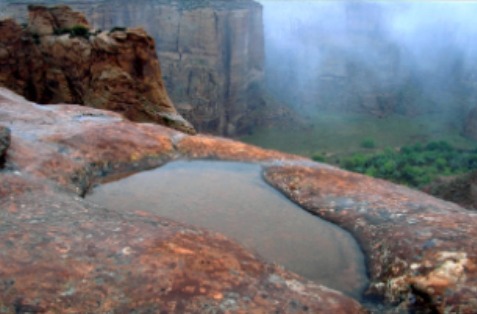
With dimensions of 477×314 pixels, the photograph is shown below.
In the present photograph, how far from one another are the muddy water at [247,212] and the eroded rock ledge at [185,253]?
16cm

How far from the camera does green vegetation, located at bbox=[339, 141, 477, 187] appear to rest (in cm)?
2225

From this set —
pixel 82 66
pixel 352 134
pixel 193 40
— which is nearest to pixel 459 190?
pixel 82 66

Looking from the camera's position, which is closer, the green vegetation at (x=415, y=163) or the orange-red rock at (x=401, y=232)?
the orange-red rock at (x=401, y=232)

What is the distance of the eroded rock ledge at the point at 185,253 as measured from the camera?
2.79m

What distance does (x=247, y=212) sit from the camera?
443 centimetres

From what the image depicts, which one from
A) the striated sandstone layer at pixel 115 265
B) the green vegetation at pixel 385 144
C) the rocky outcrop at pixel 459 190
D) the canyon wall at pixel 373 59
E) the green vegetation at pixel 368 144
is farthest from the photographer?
the canyon wall at pixel 373 59

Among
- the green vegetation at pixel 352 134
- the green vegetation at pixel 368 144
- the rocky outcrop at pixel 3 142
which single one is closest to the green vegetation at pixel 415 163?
the green vegetation at pixel 368 144

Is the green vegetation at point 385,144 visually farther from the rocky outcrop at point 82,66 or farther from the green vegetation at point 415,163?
the rocky outcrop at point 82,66

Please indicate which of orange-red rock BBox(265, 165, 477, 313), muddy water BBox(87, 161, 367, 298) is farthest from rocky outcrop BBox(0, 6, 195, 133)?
orange-red rock BBox(265, 165, 477, 313)

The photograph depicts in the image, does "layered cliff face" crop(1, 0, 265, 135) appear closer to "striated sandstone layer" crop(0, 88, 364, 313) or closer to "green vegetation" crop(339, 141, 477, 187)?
"green vegetation" crop(339, 141, 477, 187)

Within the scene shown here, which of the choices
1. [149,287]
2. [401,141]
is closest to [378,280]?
[149,287]

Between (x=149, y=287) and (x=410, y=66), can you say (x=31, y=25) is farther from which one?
(x=410, y=66)

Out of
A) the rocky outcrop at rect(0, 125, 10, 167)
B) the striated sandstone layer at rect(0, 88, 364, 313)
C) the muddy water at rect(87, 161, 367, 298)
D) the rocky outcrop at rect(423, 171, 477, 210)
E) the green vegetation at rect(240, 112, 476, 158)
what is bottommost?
the green vegetation at rect(240, 112, 476, 158)

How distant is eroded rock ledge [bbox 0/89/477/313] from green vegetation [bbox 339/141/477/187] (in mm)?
17744
